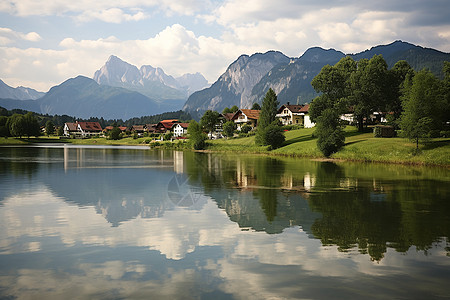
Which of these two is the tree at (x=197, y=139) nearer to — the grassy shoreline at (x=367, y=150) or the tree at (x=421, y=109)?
the grassy shoreline at (x=367, y=150)

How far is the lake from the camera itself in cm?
1290

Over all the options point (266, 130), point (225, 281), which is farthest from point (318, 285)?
point (266, 130)

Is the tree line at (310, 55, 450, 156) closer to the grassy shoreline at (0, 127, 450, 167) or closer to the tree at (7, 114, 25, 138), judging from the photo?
the grassy shoreline at (0, 127, 450, 167)

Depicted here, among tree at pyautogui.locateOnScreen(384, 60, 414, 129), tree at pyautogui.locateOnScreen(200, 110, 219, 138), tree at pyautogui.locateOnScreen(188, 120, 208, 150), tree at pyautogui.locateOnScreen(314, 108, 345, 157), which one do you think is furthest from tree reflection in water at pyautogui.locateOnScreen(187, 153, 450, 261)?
tree at pyautogui.locateOnScreen(200, 110, 219, 138)

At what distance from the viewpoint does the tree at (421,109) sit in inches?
2788

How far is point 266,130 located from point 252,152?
8571 mm

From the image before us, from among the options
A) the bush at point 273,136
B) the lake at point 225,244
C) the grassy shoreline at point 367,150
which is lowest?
the lake at point 225,244

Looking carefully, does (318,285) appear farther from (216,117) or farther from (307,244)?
(216,117)

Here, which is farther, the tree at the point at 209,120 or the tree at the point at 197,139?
the tree at the point at 209,120

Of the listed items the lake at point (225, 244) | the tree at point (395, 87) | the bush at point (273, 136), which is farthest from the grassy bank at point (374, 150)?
the lake at point (225, 244)

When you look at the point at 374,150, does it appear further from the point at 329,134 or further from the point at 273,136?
the point at 273,136

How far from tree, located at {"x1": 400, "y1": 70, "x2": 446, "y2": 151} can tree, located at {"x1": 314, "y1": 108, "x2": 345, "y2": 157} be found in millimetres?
13892

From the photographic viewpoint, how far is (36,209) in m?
26.8

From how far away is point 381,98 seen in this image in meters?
99.9
